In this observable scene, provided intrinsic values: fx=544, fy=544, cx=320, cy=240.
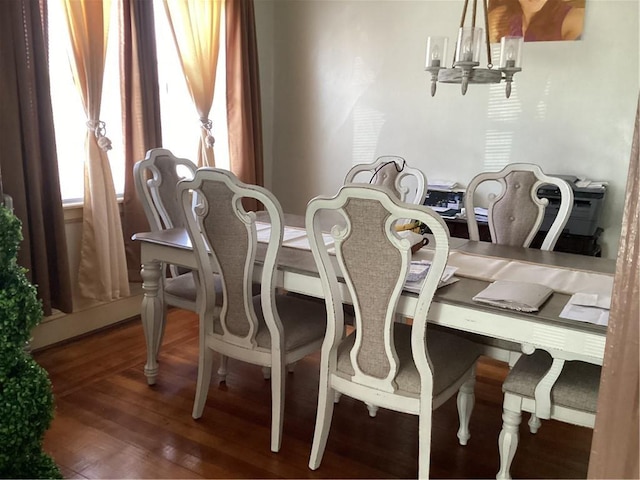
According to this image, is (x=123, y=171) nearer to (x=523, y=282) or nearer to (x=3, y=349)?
(x=3, y=349)

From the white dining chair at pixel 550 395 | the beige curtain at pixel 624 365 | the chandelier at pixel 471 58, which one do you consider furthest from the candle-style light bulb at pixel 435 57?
the beige curtain at pixel 624 365

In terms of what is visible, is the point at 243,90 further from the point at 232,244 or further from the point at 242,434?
the point at 242,434

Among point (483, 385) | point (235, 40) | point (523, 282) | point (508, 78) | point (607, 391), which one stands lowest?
point (483, 385)

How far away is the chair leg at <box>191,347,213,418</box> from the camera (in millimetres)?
2260

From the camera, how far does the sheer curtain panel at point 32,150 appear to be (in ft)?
8.21

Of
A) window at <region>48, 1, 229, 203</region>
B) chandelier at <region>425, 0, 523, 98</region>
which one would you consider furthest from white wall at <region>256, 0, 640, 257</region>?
chandelier at <region>425, 0, 523, 98</region>

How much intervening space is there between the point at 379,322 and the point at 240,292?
1.98ft

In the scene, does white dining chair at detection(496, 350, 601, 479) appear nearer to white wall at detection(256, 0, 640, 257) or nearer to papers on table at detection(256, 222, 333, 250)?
papers on table at detection(256, 222, 333, 250)

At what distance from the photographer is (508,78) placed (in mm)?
2150

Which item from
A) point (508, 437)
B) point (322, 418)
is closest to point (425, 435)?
point (508, 437)

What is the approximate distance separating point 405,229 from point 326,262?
0.58m

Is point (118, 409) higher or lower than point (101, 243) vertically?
lower

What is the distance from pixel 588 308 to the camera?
1.63 metres

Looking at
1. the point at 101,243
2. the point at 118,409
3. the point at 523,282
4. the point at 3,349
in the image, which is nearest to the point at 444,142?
the point at 523,282
